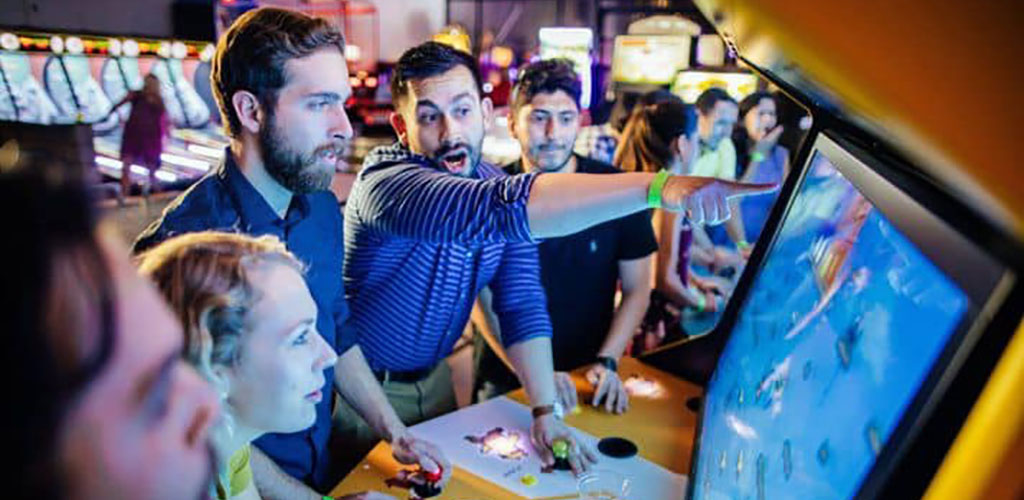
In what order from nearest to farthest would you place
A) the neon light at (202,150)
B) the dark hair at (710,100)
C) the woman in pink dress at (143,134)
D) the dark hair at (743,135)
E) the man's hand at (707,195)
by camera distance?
the man's hand at (707,195) → the dark hair at (710,100) → the dark hair at (743,135) → the woman in pink dress at (143,134) → the neon light at (202,150)

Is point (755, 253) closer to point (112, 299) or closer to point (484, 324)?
point (484, 324)

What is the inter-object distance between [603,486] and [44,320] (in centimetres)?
114

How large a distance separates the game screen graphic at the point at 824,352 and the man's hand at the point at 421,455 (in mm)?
476

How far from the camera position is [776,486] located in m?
0.83

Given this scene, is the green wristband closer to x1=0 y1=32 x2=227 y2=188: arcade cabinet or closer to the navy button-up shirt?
the navy button-up shirt

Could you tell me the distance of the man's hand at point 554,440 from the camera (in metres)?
1.44

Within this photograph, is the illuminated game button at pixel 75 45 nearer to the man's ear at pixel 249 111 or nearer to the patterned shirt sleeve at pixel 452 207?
the man's ear at pixel 249 111

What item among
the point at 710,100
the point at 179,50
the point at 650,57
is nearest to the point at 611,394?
the point at 710,100

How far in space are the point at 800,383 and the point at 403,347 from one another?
1.10 m

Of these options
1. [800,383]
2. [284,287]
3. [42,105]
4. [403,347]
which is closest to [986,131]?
[800,383]

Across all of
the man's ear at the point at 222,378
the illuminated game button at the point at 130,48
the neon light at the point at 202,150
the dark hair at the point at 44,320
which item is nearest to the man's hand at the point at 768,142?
the man's ear at the point at 222,378

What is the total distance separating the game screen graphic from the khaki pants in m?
0.77

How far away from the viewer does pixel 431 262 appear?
66.8 inches

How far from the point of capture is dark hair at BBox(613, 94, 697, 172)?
291cm
